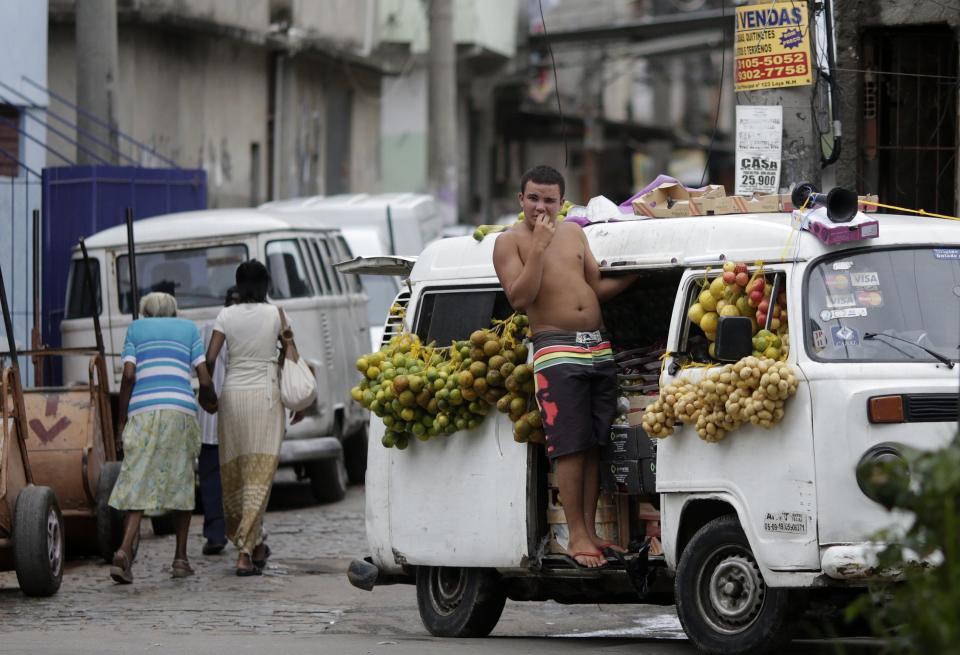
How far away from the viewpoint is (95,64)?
1731 centimetres

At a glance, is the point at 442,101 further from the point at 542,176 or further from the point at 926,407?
the point at 926,407

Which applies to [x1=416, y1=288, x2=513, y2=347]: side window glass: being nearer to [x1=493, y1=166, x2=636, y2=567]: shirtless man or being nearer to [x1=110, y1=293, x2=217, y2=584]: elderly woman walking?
[x1=493, y1=166, x2=636, y2=567]: shirtless man

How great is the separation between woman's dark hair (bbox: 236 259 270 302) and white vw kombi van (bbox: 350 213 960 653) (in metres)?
3.00

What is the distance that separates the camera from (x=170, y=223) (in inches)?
585

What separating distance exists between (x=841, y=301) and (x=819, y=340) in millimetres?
190

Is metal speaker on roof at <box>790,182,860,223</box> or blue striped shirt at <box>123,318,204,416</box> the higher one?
metal speaker on roof at <box>790,182,860,223</box>

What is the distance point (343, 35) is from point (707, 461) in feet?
72.7

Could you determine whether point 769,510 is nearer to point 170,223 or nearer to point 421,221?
point 170,223

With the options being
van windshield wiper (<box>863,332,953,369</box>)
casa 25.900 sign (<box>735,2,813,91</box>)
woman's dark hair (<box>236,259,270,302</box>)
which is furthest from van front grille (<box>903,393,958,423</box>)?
woman's dark hair (<box>236,259,270,302</box>)

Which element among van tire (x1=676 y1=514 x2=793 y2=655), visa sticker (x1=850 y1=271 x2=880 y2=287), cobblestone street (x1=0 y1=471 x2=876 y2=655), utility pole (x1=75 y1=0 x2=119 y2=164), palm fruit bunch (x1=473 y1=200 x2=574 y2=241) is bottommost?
cobblestone street (x1=0 y1=471 x2=876 y2=655)

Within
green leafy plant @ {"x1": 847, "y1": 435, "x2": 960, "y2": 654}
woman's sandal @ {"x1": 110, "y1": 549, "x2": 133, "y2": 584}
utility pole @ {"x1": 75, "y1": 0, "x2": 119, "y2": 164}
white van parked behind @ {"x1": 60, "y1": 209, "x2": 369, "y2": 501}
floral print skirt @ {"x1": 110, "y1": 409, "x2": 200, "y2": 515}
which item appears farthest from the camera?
utility pole @ {"x1": 75, "y1": 0, "x2": 119, "y2": 164}

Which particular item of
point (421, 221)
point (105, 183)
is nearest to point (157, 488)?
point (105, 183)

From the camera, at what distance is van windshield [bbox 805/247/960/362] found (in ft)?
23.3

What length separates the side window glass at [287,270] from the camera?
1494 centimetres
